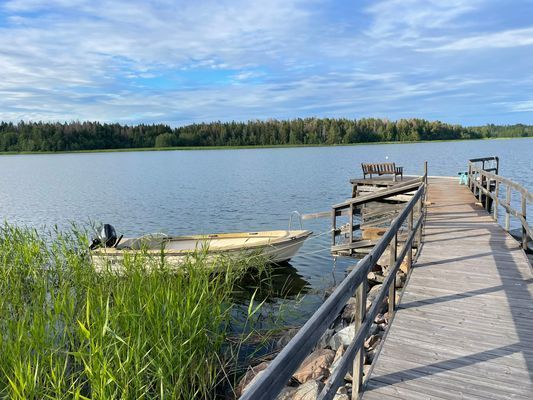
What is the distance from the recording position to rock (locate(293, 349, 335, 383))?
5.06m

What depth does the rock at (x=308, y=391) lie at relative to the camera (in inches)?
169

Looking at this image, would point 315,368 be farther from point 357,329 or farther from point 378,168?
point 378,168

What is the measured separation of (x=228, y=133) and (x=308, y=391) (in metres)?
116

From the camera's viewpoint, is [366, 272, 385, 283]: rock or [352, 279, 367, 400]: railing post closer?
[352, 279, 367, 400]: railing post

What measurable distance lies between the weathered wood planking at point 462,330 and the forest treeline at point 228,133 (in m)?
112

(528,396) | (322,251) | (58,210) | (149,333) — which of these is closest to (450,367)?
(528,396)

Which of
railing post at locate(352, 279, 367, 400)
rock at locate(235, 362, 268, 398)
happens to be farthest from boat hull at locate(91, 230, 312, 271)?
railing post at locate(352, 279, 367, 400)

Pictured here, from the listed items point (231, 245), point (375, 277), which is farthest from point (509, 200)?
point (231, 245)

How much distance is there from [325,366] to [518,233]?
10593mm

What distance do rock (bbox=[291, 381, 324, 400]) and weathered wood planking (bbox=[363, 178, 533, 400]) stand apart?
0.88 m

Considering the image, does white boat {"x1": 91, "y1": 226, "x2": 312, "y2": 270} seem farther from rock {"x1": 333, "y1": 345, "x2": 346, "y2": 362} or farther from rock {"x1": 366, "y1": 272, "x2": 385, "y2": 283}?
→ rock {"x1": 333, "y1": 345, "x2": 346, "y2": 362}

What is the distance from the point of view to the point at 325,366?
5.19 metres

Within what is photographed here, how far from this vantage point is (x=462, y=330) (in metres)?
4.48

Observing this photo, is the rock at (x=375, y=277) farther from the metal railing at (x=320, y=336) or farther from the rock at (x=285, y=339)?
the metal railing at (x=320, y=336)
